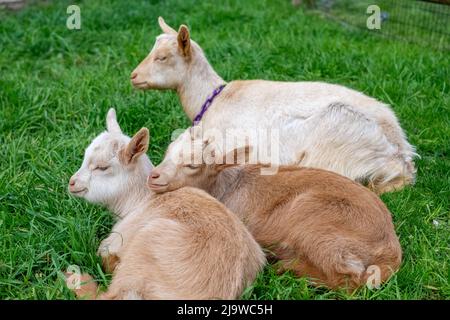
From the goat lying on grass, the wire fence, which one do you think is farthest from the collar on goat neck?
the wire fence

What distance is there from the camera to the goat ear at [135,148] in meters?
4.23

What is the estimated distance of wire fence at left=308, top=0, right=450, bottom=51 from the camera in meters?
8.91

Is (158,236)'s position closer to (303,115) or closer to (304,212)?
(304,212)

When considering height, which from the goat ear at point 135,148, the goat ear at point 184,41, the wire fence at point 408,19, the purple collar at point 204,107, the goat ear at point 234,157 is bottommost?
the wire fence at point 408,19

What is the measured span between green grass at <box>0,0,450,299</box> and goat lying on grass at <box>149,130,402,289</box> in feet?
0.49

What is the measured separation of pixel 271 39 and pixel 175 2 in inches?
109

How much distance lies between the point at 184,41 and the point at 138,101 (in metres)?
→ 1.04

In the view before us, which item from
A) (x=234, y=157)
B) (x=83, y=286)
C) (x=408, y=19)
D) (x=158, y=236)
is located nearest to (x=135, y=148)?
(x=234, y=157)

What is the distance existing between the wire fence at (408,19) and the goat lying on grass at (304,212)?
4856 millimetres

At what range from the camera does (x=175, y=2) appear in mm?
10758

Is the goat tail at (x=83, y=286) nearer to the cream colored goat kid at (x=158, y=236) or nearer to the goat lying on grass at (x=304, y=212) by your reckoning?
the cream colored goat kid at (x=158, y=236)
